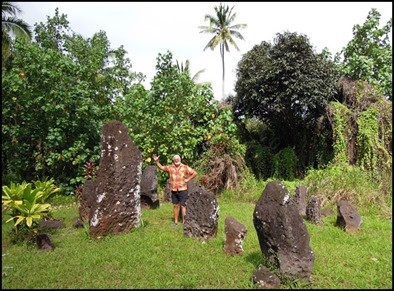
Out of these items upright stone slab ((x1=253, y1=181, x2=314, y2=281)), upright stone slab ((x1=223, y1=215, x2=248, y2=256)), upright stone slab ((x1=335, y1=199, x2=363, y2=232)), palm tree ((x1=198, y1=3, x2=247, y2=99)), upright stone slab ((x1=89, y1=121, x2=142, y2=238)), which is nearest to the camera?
upright stone slab ((x1=253, y1=181, x2=314, y2=281))

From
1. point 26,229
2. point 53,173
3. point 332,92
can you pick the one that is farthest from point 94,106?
point 332,92

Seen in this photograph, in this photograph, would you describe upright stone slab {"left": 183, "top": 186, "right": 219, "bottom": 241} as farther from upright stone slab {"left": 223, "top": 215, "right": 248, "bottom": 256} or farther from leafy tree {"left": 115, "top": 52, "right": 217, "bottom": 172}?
leafy tree {"left": 115, "top": 52, "right": 217, "bottom": 172}

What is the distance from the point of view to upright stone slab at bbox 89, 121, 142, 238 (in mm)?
6895

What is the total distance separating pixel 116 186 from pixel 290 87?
944 cm

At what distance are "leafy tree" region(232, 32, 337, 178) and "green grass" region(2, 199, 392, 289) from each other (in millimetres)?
7525

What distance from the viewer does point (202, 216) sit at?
677 cm

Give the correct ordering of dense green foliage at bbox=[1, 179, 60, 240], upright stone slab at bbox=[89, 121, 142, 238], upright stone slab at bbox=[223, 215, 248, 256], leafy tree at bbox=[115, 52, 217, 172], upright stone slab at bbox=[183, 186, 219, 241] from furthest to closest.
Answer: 1. leafy tree at bbox=[115, 52, 217, 172]
2. upright stone slab at bbox=[89, 121, 142, 238]
3. upright stone slab at bbox=[183, 186, 219, 241]
4. dense green foliage at bbox=[1, 179, 60, 240]
5. upright stone slab at bbox=[223, 215, 248, 256]

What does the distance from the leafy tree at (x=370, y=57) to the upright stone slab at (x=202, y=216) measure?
12164mm

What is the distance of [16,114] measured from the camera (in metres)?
12.6

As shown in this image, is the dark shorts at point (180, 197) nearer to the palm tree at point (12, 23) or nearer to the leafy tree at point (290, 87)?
the leafy tree at point (290, 87)

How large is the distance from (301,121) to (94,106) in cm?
1017

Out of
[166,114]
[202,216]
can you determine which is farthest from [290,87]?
[202,216]

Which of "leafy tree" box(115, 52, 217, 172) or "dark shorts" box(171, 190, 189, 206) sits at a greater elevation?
"leafy tree" box(115, 52, 217, 172)

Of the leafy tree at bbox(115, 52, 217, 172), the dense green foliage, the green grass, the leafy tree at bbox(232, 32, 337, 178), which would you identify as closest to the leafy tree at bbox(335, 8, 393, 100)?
the leafy tree at bbox(232, 32, 337, 178)
